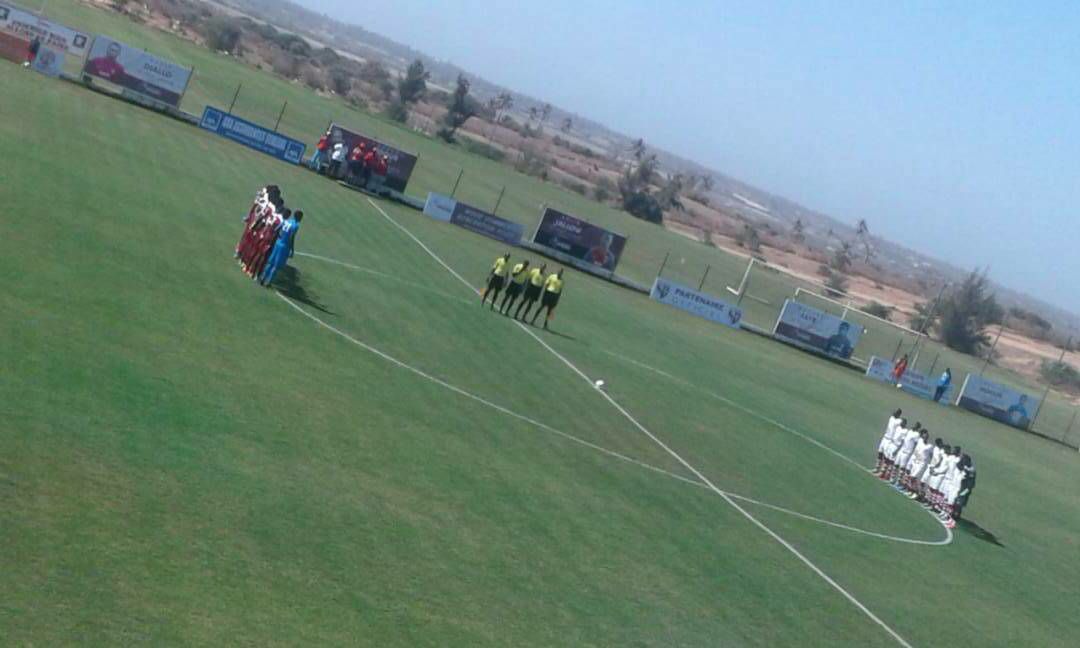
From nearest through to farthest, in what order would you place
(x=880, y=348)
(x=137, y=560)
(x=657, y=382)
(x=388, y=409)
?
1. (x=137, y=560)
2. (x=388, y=409)
3. (x=657, y=382)
4. (x=880, y=348)

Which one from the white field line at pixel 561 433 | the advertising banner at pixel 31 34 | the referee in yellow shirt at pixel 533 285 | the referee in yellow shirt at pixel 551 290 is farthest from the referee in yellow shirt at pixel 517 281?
the advertising banner at pixel 31 34

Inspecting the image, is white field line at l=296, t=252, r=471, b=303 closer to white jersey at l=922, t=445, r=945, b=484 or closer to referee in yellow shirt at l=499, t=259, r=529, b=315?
referee in yellow shirt at l=499, t=259, r=529, b=315

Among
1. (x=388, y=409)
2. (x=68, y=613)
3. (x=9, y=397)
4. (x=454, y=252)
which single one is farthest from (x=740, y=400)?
(x=68, y=613)

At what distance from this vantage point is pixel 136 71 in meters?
50.0

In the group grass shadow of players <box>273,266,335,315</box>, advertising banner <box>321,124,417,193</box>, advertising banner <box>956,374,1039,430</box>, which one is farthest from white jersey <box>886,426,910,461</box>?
advertising banner <box>956,374,1039,430</box>

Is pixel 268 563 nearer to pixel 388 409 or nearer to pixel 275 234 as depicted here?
pixel 388 409

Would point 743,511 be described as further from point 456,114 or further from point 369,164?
point 456,114

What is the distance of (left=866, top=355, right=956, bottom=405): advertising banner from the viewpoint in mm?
58500

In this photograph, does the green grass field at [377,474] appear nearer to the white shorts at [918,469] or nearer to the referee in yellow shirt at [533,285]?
the white shorts at [918,469]

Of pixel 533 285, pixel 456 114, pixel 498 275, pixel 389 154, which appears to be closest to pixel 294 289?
pixel 498 275

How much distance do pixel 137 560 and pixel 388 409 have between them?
359 inches

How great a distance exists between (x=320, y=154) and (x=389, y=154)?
2.55 meters

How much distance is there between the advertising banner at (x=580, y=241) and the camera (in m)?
54.6

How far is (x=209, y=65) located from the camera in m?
82.8
